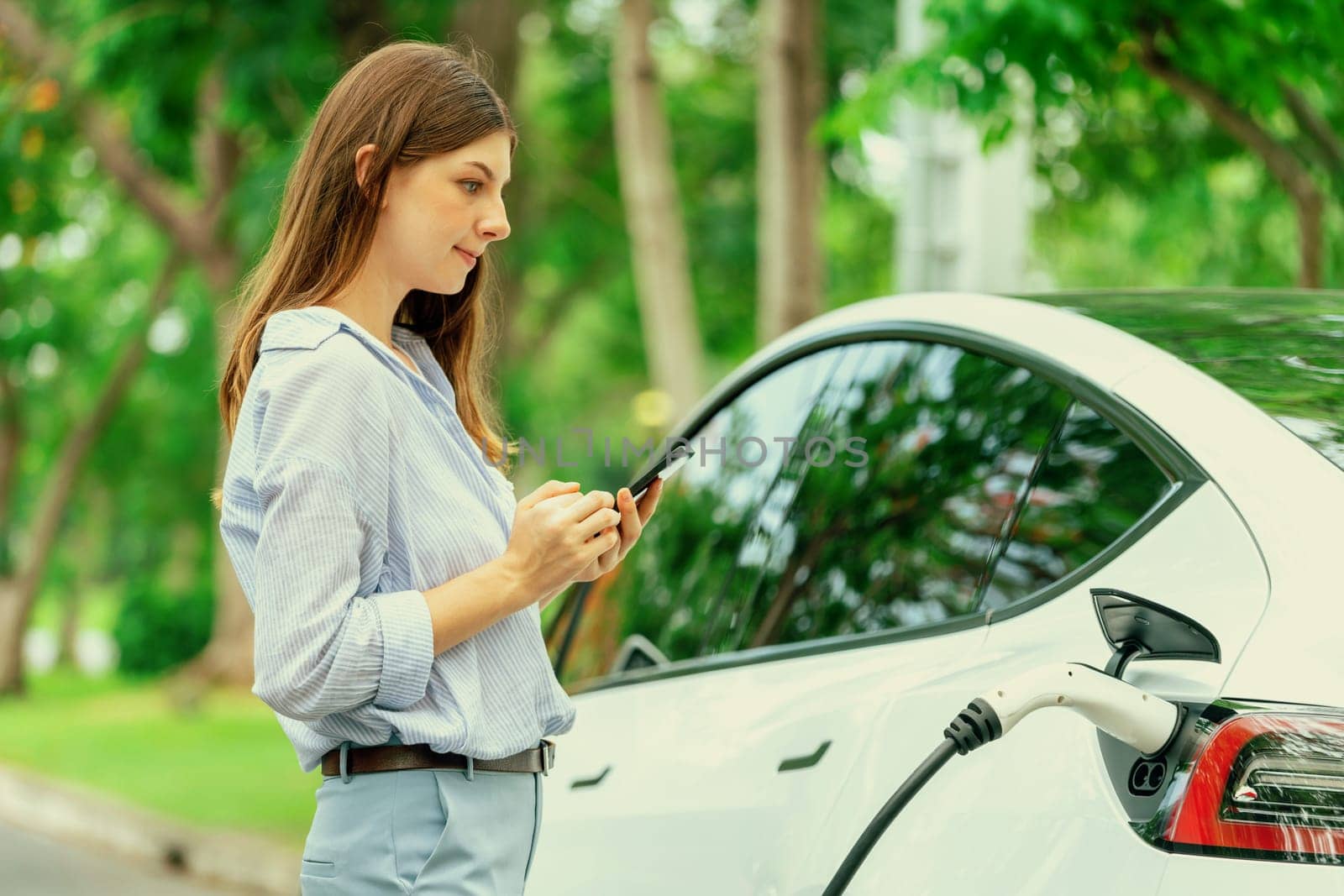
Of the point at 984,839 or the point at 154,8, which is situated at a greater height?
the point at 154,8

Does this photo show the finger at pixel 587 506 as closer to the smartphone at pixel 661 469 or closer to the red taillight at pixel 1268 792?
the smartphone at pixel 661 469

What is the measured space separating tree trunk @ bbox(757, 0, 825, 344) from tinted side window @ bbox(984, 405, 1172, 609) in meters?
5.09

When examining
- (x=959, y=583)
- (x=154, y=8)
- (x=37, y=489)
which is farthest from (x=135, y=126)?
(x=37, y=489)

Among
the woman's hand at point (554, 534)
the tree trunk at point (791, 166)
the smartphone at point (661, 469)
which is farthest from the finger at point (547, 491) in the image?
the tree trunk at point (791, 166)

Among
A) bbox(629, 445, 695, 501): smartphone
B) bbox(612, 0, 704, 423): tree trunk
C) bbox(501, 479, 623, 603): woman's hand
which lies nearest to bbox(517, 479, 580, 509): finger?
bbox(501, 479, 623, 603): woman's hand

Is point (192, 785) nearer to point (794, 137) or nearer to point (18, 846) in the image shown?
point (18, 846)

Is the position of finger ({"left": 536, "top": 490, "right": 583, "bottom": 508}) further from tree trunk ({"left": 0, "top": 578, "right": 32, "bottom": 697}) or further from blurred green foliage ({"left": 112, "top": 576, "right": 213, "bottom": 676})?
blurred green foliage ({"left": 112, "top": 576, "right": 213, "bottom": 676})

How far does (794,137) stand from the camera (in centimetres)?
734

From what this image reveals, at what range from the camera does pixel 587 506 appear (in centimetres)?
179

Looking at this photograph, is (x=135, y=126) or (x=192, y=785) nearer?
(x=192, y=785)

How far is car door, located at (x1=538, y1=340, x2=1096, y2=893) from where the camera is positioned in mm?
2057

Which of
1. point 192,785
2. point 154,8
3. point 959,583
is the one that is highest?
point 154,8

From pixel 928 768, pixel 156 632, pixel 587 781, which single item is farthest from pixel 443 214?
pixel 156 632

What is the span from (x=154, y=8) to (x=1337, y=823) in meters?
9.18
